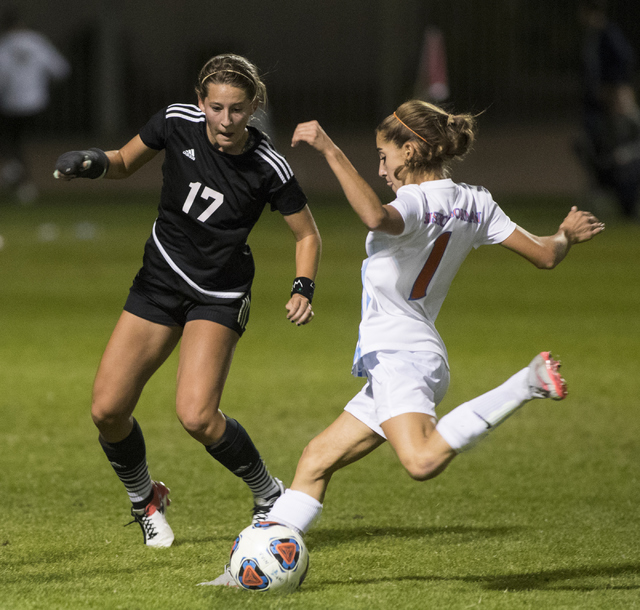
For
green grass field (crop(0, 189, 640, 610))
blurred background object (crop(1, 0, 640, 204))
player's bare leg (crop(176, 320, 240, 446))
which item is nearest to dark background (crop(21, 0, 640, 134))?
blurred background object (crop(1, 0, 640, 204))

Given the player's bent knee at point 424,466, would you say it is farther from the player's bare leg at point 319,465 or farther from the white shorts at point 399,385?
the player's bare leg at point 319,465

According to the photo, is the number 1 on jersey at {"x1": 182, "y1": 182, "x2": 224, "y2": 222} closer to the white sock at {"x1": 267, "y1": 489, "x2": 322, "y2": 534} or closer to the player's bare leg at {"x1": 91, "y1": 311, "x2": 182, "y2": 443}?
the player's bare leg at {"x1": 91, "y1": 311, "x2": 182, "y2": 443}

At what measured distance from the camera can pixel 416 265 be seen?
4.11m

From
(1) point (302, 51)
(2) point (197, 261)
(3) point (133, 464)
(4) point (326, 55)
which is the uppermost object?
(2) point (197, 261)

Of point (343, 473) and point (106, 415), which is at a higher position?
point (106, 415)

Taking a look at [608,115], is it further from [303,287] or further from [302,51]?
[303,287]

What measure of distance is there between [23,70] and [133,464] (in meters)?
18.5

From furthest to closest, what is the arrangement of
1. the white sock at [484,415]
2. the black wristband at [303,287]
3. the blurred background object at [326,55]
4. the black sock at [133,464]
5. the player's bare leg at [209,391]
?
1. the blurred background object at [326,55]
2. the black sock at [133,464]
3. the player's bare leg at [209,391]
4. the black wristband at [303,287]
5. the white sock at [484,415]

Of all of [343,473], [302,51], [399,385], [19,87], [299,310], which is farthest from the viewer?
[302,51]

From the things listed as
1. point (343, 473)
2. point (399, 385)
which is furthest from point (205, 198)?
point (343, 473)

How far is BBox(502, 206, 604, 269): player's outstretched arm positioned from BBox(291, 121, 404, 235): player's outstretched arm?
0.62 meters

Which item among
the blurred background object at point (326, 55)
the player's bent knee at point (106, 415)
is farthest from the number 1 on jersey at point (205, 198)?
the blurred background object at point (326, 55)

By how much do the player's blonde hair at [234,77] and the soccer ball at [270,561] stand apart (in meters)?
1.67

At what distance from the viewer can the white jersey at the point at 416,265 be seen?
13.3 ft
